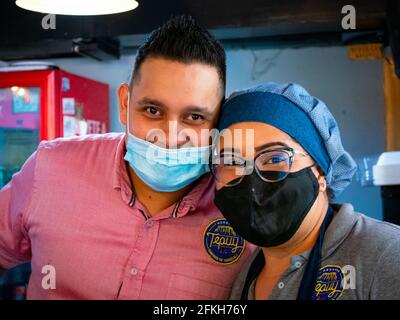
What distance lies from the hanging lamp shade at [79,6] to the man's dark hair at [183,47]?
154 mm

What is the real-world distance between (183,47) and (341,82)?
1902 mm

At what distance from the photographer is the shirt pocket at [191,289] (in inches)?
53.7

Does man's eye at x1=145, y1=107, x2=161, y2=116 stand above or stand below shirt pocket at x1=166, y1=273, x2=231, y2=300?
above

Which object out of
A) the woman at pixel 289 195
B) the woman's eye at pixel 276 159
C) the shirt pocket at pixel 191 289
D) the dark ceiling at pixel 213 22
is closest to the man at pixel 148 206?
the shirt pocket at pixel 191 289

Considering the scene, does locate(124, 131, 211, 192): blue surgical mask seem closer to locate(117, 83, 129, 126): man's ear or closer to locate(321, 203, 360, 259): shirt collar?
locate(117, 83, 129, 126): man's ear

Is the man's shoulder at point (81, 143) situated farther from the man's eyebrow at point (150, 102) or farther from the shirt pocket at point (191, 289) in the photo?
the shirt pocket at point (191, 289)

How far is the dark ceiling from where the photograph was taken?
226 centimetres

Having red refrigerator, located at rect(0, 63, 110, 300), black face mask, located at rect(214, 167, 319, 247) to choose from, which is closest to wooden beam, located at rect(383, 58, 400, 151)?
black face mask, located at rect(214, 167, 319, 247)

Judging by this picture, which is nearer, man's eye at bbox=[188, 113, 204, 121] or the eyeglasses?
the eyeglasses

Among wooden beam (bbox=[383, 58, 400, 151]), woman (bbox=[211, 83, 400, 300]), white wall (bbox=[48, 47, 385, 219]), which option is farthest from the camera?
white wall (bbox=[48, 47, 385, 219])

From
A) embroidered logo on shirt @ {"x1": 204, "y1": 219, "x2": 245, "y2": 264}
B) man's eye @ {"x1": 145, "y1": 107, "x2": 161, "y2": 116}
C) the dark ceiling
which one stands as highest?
the dark ceiling

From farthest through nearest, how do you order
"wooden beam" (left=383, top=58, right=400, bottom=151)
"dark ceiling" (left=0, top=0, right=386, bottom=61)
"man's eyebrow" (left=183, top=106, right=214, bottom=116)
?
"wooden beam" (left=383, top=58, right=400, bottom=151)
"dark ceiling" (left=0, top=0, right=386, bottom=61)
"man's eyebrow" (left=183, top=106, right=214, bottom=116)

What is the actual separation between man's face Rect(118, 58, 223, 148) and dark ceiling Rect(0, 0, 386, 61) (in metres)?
1.01
